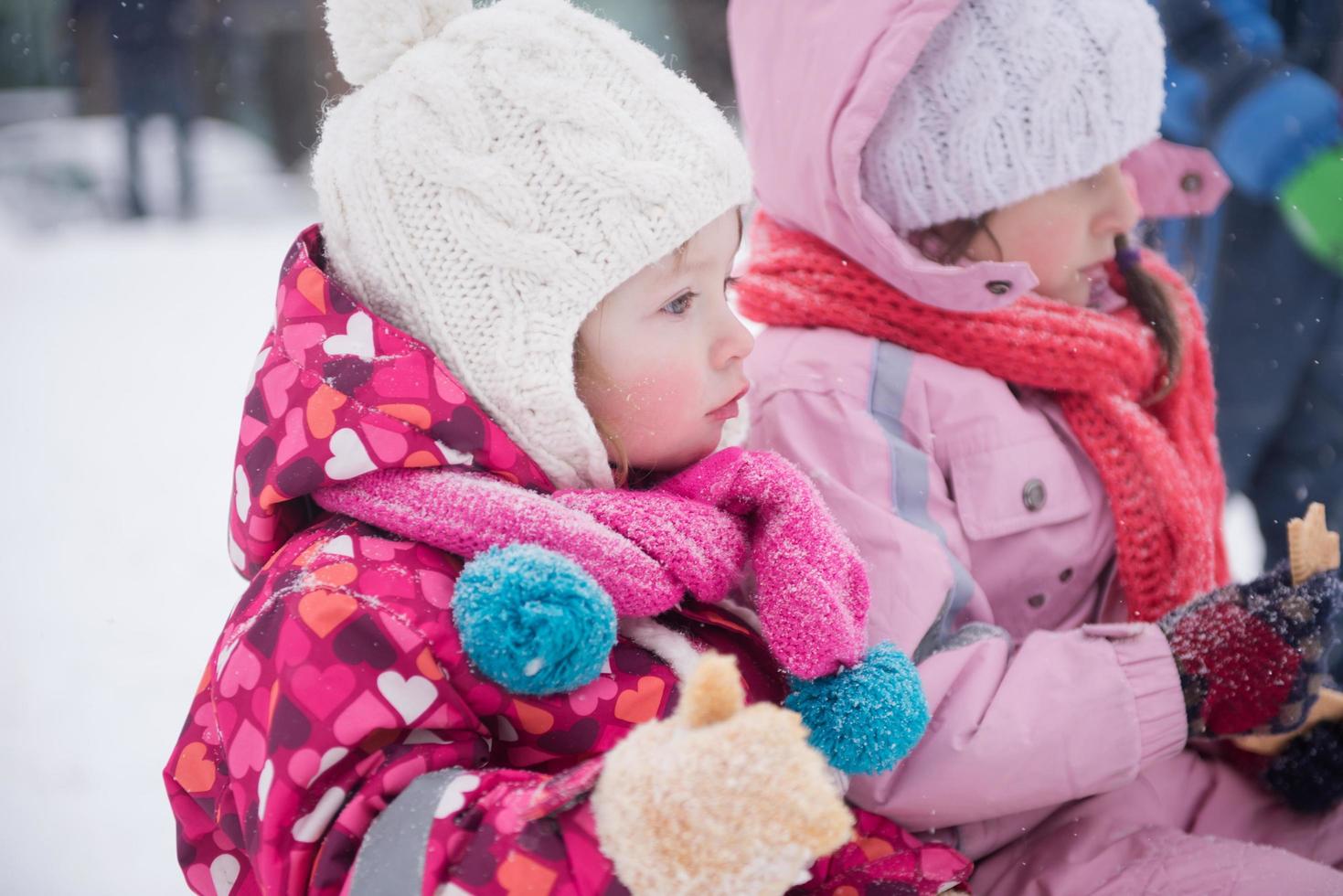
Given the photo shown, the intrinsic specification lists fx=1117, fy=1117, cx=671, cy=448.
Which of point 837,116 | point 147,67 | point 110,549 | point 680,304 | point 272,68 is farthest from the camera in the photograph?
point 272,68

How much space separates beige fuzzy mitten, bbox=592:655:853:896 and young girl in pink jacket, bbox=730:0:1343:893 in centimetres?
41

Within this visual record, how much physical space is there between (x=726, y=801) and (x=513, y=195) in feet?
1.76

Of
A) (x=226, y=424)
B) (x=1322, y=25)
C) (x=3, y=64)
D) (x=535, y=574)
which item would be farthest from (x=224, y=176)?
(x=535, y=574)

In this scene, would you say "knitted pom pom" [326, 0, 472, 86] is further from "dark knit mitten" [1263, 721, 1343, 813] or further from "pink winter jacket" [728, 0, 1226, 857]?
"dark knit mitten" [1263, 721, 1343, 813]

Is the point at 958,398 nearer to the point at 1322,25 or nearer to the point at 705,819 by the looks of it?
the point at 705,819

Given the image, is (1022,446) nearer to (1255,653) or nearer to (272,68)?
(1255,653)

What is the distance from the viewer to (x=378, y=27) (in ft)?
3.36

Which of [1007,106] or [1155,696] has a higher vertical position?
[1007,106]

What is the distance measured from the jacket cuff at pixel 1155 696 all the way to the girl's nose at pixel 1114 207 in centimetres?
52

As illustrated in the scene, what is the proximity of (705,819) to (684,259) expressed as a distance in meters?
0.53

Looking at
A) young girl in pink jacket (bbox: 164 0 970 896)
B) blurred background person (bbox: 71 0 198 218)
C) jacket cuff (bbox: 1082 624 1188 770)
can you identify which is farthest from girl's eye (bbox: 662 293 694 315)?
blurred background person (bbox: 71 0 198 218)

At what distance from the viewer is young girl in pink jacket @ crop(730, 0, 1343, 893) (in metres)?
1.11

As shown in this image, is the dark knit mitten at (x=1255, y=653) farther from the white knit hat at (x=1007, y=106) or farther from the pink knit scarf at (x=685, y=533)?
the white knit hat at (x=1007, y=106)


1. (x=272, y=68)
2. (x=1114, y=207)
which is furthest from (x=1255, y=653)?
(x=272, y=68)
